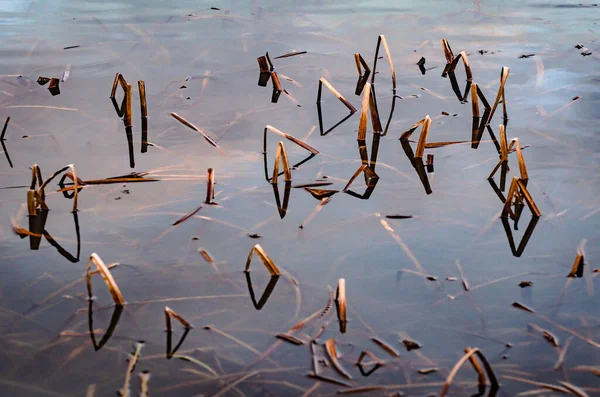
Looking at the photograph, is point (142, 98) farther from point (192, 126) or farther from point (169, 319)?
point (169, 319)

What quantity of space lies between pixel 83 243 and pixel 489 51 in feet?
20.5

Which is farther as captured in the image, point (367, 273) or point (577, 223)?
point (577, 223)

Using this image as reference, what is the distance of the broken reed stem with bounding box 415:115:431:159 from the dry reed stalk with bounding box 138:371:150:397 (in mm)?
3114

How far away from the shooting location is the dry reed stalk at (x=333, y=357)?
3146mm

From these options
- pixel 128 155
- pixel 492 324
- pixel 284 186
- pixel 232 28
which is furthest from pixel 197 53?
pixel 492 324

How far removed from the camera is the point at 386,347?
334 centimetres

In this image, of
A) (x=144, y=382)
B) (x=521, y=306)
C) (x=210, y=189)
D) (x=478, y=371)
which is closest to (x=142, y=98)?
(x=210, y=189)

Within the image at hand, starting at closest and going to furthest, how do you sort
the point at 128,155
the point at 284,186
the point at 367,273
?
the point at 367,273, the point at 284,186, the point at 128,155

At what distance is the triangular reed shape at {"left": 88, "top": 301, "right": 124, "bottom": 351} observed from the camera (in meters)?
3.41

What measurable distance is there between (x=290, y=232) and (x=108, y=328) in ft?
4.65

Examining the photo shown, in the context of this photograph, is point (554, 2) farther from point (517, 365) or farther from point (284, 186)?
point (517, 365)

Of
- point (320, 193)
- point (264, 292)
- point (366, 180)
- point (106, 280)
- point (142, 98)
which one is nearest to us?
point (106, 280)

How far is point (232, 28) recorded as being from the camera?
10.1 metres

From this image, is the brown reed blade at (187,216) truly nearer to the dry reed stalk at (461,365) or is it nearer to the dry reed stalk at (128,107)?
the dry reed stalk at (128,107)
